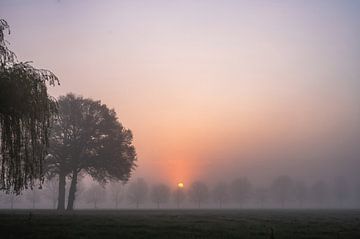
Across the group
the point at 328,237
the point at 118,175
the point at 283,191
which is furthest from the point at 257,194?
the point at 328,237

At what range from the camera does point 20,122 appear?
851 inches

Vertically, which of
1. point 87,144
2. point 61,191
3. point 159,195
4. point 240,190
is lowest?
point 159,195

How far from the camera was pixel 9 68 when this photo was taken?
21703 mm

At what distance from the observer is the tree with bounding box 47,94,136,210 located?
157 feet

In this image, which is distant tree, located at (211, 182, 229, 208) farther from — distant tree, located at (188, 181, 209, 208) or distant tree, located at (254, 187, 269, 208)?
distant tree, located at (254, 187, 269, 208)

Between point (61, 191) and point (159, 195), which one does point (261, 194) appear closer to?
point (159, 195)

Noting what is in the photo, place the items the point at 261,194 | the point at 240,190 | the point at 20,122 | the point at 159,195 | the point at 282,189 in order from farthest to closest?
the point at 261,194, the point at 282,189, the point at 240,190, the point at 159,195, the point at 20,122

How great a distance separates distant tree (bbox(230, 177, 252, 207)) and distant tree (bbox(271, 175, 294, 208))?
13888 millimetres

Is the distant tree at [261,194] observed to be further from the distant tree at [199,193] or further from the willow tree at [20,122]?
the willow tree at [20,122]

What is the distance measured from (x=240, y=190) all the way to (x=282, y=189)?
21778 mm

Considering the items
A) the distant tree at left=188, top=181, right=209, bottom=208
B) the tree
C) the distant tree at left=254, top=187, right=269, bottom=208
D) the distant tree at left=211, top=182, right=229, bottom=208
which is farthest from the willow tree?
the distant tree at left=254, top=187, right=269, bottom=208

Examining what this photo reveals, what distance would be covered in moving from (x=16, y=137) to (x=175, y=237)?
10.5 meters

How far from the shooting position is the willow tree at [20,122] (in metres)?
20.9

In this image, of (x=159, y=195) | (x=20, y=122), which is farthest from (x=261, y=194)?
(x=20, y=122)
